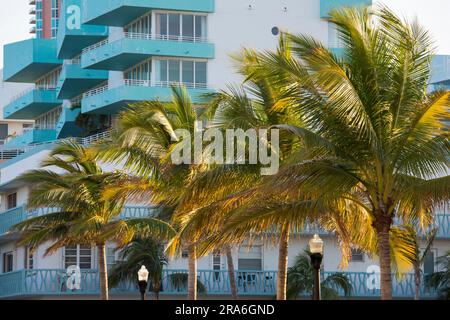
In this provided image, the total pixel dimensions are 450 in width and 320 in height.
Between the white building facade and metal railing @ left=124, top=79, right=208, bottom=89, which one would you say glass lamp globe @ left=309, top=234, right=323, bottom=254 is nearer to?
the white building facade

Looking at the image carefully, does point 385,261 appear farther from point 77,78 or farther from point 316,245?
point 77,78

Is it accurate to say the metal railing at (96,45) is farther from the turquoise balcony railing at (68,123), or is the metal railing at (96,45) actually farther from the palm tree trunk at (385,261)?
the palm tree trunk at (385,261)

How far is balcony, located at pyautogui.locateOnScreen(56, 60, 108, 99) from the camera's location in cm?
7619

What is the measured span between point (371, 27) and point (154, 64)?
1565 inches

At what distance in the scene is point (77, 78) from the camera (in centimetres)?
7638

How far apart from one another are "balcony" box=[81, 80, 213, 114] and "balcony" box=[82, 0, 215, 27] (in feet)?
11.4

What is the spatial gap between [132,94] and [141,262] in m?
16.1

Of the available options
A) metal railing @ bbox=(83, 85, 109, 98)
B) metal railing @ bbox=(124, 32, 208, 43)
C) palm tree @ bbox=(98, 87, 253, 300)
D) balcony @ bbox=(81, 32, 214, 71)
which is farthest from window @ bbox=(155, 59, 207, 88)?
palm tree @ bbox=(98, 87, 253, 300)

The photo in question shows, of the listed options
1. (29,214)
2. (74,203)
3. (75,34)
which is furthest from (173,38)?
(74,203)

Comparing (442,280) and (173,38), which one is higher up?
(173,38)

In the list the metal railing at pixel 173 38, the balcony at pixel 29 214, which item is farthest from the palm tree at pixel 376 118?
the metal railing at pixel 173 38

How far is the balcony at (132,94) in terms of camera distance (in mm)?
68000

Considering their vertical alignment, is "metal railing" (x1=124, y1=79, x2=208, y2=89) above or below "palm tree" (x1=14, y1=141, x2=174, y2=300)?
above

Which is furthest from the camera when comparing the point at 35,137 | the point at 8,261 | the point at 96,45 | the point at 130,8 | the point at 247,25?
the point at 35,137
